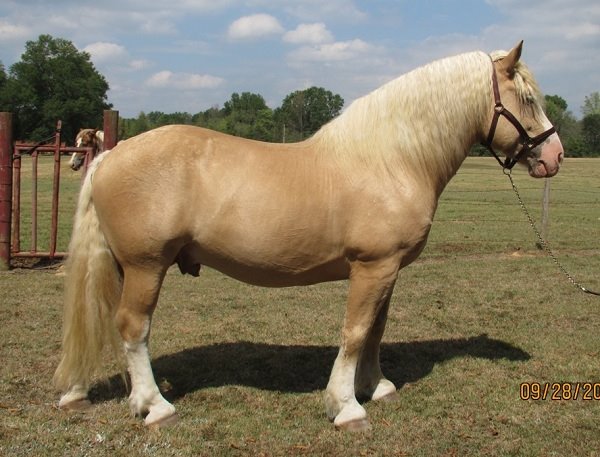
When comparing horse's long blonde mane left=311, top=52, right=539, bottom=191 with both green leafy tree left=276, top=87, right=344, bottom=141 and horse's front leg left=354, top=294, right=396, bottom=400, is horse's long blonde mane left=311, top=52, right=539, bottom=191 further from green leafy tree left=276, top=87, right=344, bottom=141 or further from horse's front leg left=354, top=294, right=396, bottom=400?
green leafy tree left=276, top=87, right=344, bottom=141

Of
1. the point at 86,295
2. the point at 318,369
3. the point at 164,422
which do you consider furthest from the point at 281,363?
the point at 86,295

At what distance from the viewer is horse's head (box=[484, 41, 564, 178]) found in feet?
13.0

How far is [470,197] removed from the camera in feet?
75.9

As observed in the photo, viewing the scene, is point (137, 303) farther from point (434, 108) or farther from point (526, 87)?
point (526, 87)

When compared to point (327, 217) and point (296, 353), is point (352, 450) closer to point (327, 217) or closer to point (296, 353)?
point (327, 217)

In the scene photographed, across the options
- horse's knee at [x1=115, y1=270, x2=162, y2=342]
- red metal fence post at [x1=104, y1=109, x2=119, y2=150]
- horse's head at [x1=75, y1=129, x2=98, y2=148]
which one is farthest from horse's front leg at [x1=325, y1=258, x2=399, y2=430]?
horse's head at [x1=75, y1=129, x2=98, y2=148]

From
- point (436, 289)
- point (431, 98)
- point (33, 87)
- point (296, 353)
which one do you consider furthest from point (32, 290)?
point (33, 87)

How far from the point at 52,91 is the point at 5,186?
75.1m

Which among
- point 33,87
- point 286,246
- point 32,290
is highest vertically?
point 33,87

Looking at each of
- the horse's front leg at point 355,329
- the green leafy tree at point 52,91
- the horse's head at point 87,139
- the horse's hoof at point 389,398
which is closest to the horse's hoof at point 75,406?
the horse's front leg at point 355,329

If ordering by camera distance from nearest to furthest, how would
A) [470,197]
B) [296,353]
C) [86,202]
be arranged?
[86,202] → [296,353] → [470,197]

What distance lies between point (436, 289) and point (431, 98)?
4.78m

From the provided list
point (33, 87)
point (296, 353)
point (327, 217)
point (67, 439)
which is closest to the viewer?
point (67, 439)

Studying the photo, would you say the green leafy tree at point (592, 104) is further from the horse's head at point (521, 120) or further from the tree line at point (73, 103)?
the horse's head at point (521, 120)
